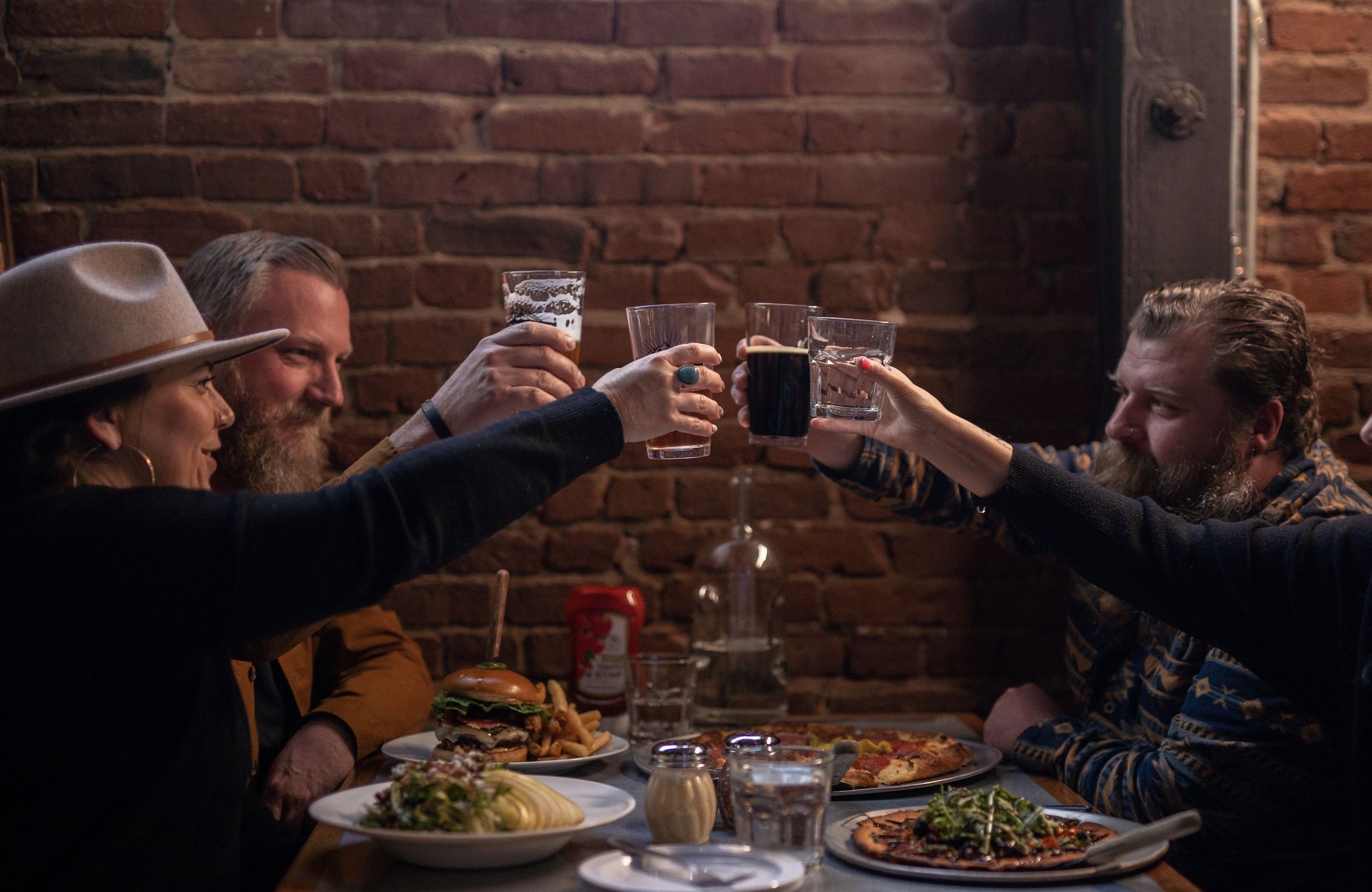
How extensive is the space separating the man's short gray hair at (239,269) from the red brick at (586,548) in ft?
2.35

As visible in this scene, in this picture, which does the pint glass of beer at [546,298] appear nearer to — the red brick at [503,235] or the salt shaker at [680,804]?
the salt shaker at [680,804]

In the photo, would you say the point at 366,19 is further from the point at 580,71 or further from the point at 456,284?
the point at 456,284

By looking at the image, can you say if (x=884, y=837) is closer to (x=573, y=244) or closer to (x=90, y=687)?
(x=90, y=687)

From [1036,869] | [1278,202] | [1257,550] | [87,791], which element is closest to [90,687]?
[87,791]

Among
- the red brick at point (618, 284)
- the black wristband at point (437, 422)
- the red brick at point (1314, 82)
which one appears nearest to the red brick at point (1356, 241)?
the red brick at point (1314, 82)

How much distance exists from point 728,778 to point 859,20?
1772mm

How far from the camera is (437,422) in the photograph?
6.06 feet

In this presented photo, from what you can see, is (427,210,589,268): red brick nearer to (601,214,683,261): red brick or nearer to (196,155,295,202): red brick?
(601,214,683,261): red brick

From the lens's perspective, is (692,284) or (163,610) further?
(692,284)

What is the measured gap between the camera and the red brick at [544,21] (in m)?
2.47

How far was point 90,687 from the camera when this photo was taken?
47.8 inches

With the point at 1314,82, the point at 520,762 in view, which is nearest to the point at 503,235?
the point at 520,762

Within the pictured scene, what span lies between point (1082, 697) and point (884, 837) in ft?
3.04

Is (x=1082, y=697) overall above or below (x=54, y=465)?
below
